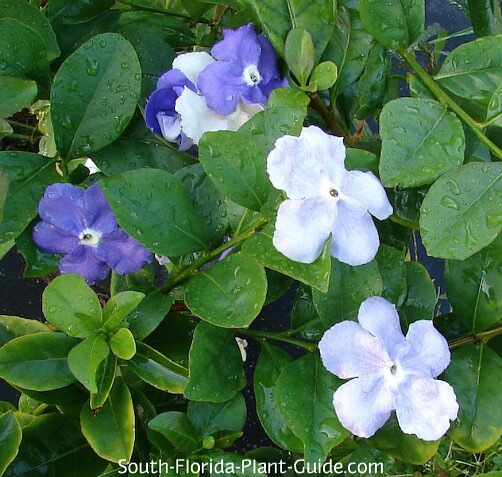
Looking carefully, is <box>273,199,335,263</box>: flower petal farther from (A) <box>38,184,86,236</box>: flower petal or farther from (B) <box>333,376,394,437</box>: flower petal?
(A) <box>38,184,86,236</box>: flower petal

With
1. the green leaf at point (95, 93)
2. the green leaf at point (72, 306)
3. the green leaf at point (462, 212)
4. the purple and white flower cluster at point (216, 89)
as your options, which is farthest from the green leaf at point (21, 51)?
the green leaf at point (462, 212)

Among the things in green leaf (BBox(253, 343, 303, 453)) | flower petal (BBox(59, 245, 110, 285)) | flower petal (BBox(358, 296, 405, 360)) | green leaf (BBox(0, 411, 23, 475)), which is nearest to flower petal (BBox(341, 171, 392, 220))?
flower petal (BBox(358, 296, 405, 360))

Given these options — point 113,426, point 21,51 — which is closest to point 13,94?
point 21,51

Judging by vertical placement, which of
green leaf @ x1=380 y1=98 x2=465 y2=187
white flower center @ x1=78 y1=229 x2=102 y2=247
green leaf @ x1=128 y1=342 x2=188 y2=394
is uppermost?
green leaf @ x1=380 y1=98 x2=465 y2=187

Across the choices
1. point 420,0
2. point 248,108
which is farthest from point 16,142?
point 420,0

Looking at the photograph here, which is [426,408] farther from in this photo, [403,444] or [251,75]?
[251,75]

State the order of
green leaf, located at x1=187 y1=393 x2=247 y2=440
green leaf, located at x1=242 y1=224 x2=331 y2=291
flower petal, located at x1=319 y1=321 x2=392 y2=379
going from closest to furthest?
green leaf, located at x1=242 y1=224 x2=331 y2=291
flower petal, located at x1=319 y1=321 x2=392 y2=379
green leaf, located at x1=187 y1=393 x2=247 y2=440
